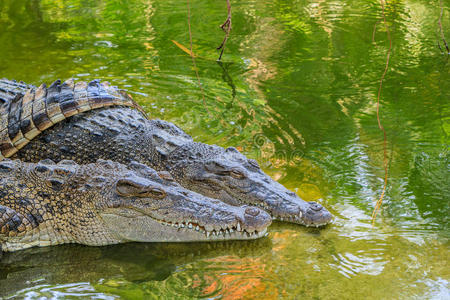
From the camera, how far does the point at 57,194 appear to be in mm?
4789

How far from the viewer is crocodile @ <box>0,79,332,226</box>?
5320mm

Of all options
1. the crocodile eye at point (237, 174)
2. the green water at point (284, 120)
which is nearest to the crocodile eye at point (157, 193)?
Result: the green water at point (284, 120)

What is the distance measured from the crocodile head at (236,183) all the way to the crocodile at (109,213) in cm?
38

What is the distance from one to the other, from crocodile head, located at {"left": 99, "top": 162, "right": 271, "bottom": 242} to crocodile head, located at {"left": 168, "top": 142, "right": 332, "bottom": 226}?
1.30 ft

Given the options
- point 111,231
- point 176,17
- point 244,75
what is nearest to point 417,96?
point 244,75

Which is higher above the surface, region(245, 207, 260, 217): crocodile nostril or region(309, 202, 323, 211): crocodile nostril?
region(245, 207, 260, 217): crocodile nostril

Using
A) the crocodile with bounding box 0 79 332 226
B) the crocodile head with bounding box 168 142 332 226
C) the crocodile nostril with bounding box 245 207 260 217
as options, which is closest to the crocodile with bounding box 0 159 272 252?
the crocodile nostril with bounding box 245 207 260 217

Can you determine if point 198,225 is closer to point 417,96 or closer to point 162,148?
point 162,148

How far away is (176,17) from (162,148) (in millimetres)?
7095

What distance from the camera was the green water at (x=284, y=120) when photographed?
4305 mm

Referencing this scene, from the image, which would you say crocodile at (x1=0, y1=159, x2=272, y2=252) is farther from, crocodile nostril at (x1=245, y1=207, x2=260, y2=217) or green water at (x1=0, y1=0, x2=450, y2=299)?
green water at (x1=0, y1=0, x2=450, y2=299)

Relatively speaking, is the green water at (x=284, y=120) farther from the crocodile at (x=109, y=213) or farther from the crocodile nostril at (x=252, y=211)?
the crocodile nostril at (x=252, y=211)

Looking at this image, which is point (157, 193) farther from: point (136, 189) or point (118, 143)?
point (118, 143)

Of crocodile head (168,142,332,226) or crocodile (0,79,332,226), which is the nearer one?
crocodile head (168,142,332,226)
